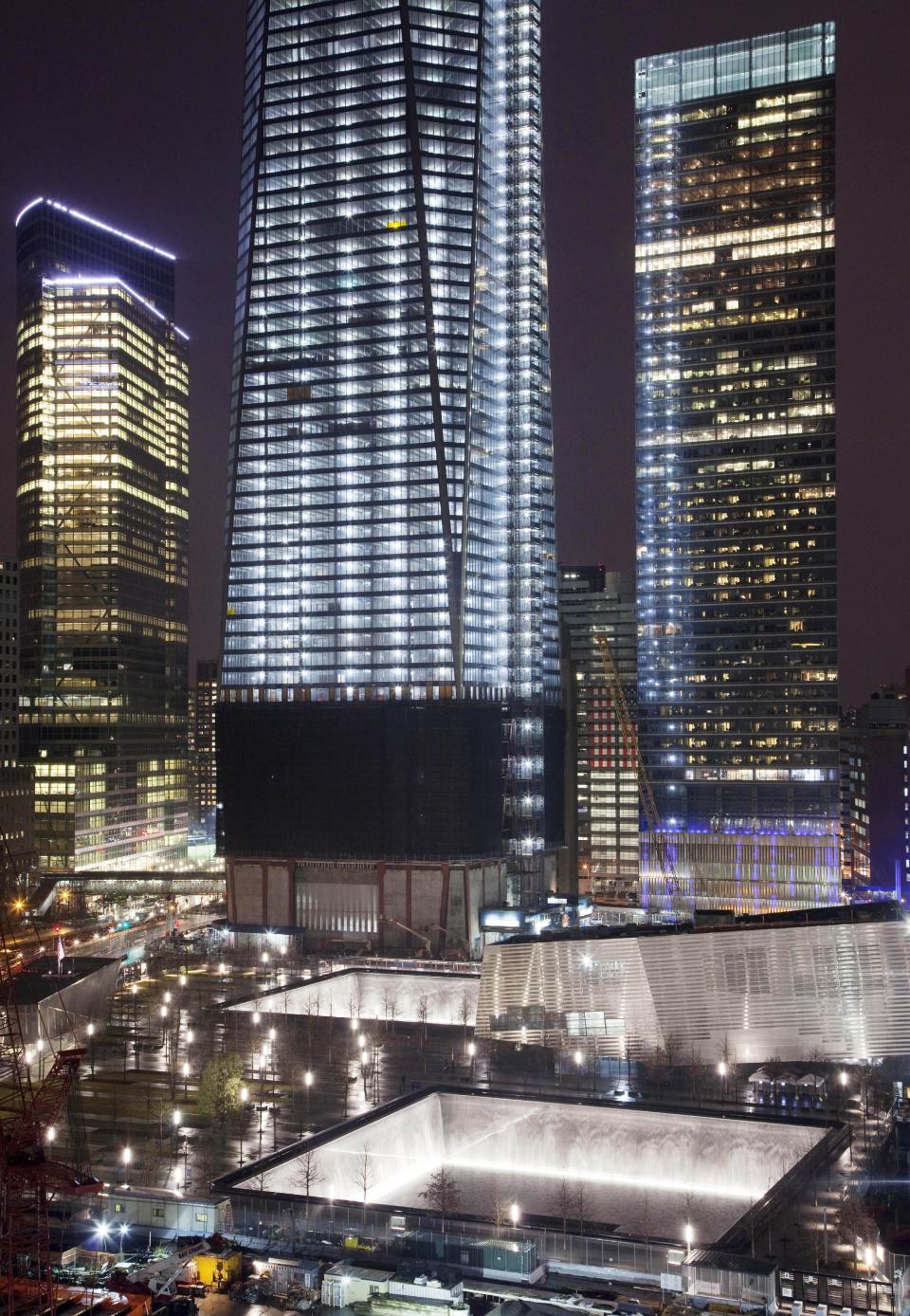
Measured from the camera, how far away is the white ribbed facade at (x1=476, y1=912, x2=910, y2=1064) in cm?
10231

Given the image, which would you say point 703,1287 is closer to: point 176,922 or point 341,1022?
point 341,1022

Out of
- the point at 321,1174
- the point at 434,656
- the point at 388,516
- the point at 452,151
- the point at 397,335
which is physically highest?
the point at 452,151

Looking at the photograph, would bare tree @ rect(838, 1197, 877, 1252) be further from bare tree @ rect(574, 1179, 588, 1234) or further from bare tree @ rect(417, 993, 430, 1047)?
bare tree @ rect(417, 993, 430, 1047)

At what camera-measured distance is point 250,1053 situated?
112 meters

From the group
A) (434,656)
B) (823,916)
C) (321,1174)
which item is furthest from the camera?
(434,656)

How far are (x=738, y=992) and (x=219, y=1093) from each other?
37037mm

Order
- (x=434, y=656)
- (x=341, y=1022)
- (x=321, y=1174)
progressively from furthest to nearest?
(x=434, y=656), (x=341, y=1022), (x=321, y=1174)

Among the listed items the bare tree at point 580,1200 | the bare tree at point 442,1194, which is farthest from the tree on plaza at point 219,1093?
the bare tree at point 580,1200

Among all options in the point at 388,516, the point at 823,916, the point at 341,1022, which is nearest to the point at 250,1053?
the point at 341,1022

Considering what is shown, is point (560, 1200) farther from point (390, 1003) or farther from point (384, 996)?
point (384, 996)

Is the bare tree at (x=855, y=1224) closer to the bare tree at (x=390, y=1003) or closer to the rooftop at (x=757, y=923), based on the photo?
the rooftop at (x=757, y=923)

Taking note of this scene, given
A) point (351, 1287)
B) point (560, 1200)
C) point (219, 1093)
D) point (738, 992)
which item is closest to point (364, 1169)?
point (560, 1200)

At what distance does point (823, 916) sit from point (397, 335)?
97.6 meters

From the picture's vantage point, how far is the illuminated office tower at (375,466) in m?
173
